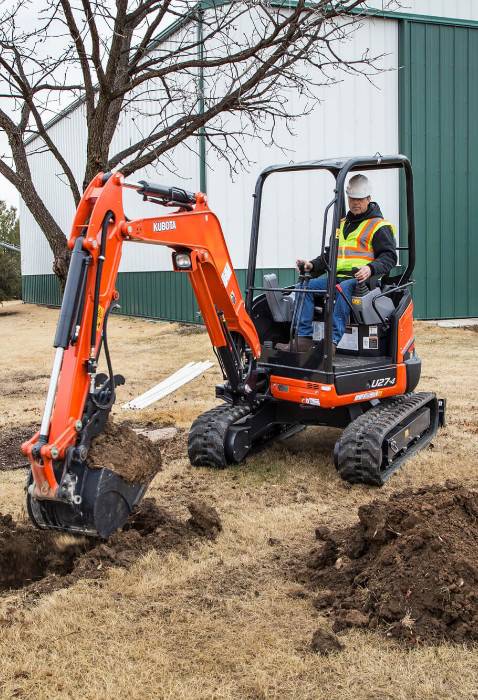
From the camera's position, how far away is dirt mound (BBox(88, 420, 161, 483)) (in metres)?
4.63

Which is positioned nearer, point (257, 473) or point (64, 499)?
point (64, 499)

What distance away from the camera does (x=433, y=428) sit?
7855 millimetres

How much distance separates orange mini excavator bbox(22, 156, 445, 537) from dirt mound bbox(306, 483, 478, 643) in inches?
50.0

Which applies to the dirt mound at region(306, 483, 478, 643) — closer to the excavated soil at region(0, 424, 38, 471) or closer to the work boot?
the work boot

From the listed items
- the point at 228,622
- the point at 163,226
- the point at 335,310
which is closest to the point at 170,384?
the point at 335,310

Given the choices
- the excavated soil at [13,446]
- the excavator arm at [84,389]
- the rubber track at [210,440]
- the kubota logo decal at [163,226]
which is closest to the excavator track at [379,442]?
the rubber track at [210,440]

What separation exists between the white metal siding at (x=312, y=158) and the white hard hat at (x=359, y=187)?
35.3 ft

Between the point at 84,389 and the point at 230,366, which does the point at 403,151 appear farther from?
the point at 84,389

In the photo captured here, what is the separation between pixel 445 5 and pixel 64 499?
18.6 meters

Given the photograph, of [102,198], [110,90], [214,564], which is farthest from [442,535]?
[110,90]

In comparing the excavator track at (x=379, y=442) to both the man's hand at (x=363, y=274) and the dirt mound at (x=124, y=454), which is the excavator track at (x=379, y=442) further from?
the dirt mound at (x=124, y=454)

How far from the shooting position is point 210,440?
6832mm

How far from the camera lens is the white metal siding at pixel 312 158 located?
18.1 meters

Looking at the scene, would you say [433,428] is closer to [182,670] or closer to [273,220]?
[182,670]
